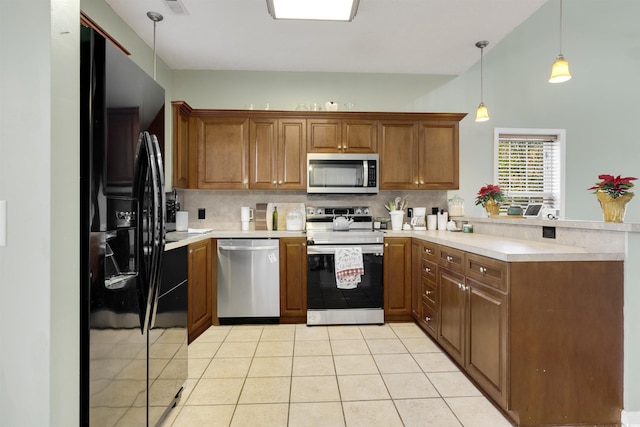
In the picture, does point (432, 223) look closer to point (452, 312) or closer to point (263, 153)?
point (452, 312)

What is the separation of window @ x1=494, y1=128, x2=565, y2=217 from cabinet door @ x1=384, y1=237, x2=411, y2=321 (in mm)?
1736

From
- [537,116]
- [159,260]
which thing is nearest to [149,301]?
[159,260]

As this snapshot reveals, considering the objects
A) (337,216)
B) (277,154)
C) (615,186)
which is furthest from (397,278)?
(615,186)

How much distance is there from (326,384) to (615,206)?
2.03 metres

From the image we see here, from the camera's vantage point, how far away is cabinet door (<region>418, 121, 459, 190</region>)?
12.5 feet

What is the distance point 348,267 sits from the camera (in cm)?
332

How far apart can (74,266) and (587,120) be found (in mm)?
5393

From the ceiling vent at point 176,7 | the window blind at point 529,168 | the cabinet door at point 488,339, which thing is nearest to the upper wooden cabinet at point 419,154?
the window blind at point 529,168

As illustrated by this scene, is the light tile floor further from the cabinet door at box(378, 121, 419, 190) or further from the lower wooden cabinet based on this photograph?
the cabinet door at box(378, 121, 419, 190)

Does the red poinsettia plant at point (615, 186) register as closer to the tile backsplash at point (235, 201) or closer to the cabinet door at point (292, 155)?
the tile backsplash at point (235, 201)

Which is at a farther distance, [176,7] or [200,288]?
[200,288]

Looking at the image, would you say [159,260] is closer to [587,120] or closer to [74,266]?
[74,266]

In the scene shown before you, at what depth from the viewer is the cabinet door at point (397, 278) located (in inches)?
135

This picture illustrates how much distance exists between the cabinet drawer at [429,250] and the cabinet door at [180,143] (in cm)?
252
